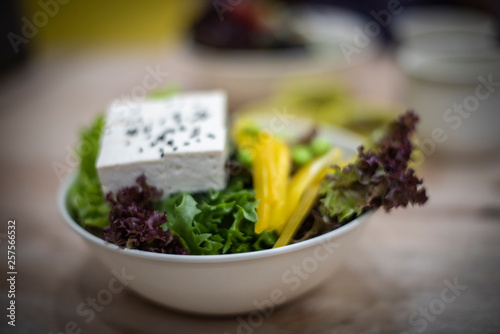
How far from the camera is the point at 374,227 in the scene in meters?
1.52

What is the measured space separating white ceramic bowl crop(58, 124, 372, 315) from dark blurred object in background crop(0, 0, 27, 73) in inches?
83.2

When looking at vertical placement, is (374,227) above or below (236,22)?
below

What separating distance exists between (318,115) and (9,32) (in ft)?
6.81

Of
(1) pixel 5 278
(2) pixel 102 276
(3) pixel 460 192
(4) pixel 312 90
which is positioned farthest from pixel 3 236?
(3) pixel 460 192

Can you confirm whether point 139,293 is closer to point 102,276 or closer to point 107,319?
point 107,319

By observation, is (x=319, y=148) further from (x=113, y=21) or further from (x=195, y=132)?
(x=113, y=21)

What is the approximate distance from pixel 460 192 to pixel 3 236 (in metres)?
1.60

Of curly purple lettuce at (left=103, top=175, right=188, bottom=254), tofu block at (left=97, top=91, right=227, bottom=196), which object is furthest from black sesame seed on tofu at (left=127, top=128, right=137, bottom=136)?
curly purple lettuce at (left=103, top=175, right=188, bottom=254)

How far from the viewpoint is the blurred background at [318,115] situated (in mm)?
1187

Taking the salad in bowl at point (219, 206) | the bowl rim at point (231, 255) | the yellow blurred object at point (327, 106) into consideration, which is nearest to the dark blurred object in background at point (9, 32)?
the yellow blurred object at point (327, 106)

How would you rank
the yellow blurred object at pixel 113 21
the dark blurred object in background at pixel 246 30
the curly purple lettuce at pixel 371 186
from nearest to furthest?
the curly purple lettuce at pixel 371 186 → the dark blurred object in background at pixel 246 30 → the yellow blurred object at pixel 113 21

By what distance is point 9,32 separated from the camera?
279 centimetres

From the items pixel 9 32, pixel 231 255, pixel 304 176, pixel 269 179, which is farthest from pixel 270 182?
pixel 9 32

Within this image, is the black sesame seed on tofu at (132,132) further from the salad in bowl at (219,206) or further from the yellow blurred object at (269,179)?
the yellow blurred object at (269,179)
